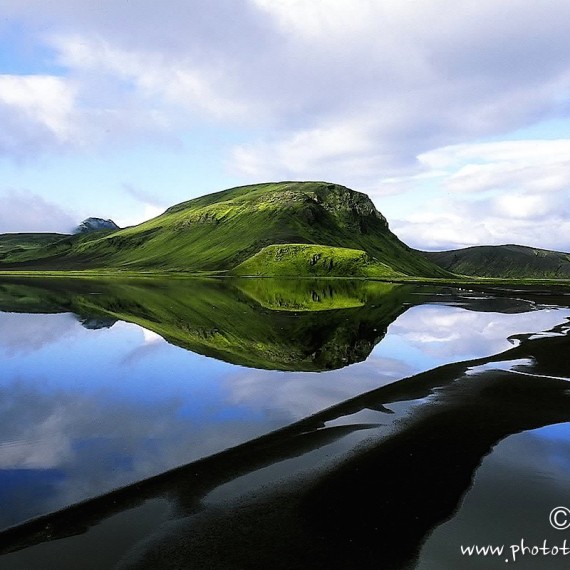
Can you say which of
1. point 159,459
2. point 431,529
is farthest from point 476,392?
point 159,459

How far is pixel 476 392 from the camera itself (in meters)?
26.6

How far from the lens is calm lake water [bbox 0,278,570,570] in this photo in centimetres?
1222

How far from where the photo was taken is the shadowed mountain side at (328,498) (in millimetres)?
11898

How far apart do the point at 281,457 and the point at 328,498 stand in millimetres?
3460

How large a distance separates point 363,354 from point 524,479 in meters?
22.4

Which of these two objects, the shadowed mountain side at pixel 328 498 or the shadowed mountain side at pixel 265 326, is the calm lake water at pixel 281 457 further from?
the shadowed mountain side at pixel 265 326

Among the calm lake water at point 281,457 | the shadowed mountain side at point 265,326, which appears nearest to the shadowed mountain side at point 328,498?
the calm lake water at point 281,457

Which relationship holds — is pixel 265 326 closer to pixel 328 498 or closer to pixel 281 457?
pixel 281 457

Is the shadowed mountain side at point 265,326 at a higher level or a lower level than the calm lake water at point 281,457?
higher

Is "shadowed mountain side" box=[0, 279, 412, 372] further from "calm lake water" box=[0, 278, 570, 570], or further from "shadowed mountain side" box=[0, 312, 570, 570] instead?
"shadowed mountain side" box=[0, 312, 570, 570]

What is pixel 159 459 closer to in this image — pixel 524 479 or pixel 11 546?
pixel 11 546

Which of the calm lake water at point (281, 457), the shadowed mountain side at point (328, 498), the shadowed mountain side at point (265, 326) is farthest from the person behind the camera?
the shadowed mountain side at point (265, 326)

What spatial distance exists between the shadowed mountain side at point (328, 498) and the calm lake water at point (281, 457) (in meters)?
0.06

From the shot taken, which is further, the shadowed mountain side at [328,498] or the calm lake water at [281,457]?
the calm lake water at [281,457]
